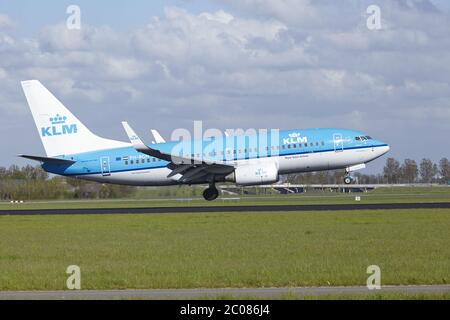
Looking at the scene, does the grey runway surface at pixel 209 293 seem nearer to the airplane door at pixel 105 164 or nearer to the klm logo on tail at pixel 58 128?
the airplane door at pixel 105 164

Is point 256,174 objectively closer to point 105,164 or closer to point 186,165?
point 186,165

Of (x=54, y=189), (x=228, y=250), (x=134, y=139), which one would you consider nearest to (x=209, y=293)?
(x=228, y=250)

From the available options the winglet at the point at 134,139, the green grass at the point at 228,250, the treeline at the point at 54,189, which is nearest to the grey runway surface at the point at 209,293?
the green grass at the point at 228,250

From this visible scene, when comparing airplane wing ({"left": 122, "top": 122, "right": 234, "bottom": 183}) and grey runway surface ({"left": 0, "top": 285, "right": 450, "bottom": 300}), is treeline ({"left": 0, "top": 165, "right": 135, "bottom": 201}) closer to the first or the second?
airplane wing ({"left": 122, "top": 122, "right": 234, "bottom": 183})

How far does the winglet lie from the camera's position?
182 feet

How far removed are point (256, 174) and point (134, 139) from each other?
7635 mm

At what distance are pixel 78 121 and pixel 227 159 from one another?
37.3ft

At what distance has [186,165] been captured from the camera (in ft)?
189

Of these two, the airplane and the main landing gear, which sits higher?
the airplane

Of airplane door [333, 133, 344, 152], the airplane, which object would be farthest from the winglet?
airplane door [333, 133, 344, 152]

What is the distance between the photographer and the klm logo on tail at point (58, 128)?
62094 mm

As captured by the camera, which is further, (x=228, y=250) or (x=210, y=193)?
(x=210, y=193)

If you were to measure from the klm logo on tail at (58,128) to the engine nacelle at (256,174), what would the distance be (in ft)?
39.2

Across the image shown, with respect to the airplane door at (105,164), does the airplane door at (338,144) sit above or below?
above
